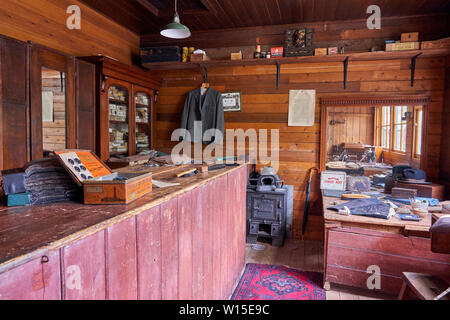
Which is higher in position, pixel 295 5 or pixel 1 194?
pixel 295 5

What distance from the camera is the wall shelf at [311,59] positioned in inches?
140

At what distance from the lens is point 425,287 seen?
1.57 meters

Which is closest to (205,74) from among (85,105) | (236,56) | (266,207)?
(236,56)

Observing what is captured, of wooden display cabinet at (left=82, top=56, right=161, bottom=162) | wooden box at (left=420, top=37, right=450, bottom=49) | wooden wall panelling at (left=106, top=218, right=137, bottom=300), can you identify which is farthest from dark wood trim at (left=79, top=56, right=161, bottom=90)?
wooden box at (left=420, top=37, right=450, bottom=49)

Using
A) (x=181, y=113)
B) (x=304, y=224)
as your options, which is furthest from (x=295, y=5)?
(x=304, y=224)

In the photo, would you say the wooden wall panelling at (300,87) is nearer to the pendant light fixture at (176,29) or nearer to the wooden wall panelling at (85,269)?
the pendant light fixture at (176,29)

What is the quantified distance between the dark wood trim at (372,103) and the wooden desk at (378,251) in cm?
151

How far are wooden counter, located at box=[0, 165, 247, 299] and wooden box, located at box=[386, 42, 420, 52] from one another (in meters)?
3.12

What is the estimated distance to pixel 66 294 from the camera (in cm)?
77

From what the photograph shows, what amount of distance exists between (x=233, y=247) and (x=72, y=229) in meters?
1.94

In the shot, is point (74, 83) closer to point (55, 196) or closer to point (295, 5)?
point (55, 196)

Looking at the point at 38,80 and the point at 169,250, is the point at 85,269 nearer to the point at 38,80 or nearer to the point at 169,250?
the point at 169,250

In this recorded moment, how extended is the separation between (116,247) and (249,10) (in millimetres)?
3587

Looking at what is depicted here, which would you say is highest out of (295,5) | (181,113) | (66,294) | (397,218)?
(295,5)
